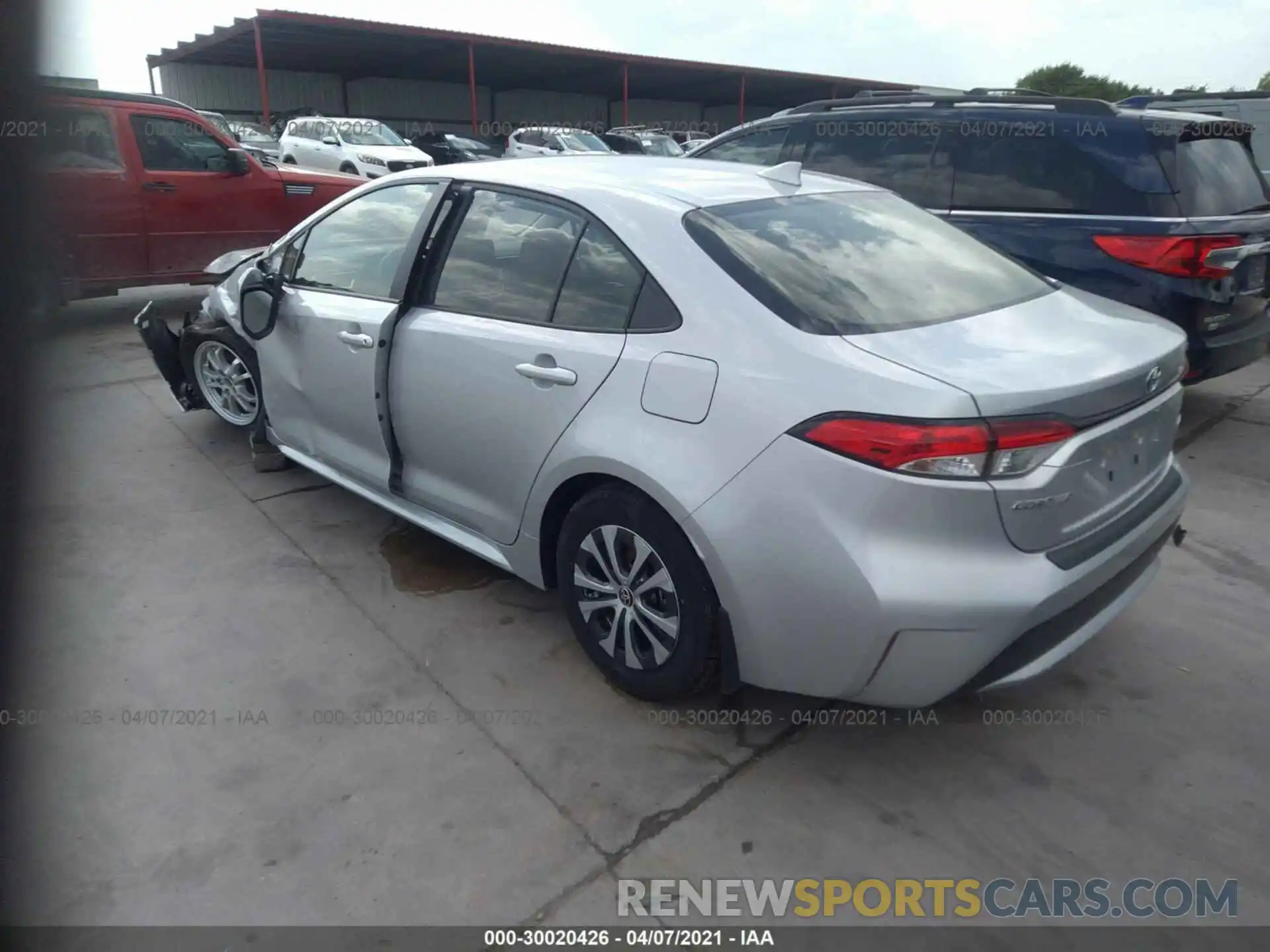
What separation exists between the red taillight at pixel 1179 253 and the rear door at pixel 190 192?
734 cm

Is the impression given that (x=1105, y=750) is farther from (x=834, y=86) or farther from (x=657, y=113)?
(x=657, y=113)

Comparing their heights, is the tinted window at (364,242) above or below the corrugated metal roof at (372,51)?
below

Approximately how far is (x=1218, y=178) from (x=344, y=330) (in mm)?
Answer: 4612

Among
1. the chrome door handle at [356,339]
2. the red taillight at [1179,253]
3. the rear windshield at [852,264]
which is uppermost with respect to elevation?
the rear windshield at [852,264]

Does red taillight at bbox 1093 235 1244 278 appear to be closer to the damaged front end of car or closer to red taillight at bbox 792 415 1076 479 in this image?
red taillight at bbox 792 415 1076 479

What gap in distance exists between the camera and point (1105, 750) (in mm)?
2604

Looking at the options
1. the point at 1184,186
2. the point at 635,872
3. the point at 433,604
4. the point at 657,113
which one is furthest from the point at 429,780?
the point at 657,113

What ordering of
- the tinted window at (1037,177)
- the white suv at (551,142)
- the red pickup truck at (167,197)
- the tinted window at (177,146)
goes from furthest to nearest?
the white suv at (551,142) < the tinted window at (177,146) < the red pickup truck at (167,197) < the tinted window at (1037,177)

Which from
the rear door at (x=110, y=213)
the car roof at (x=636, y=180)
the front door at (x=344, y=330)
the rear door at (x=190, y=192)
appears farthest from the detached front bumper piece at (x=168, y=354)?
the rear door at (x=190, y=192)

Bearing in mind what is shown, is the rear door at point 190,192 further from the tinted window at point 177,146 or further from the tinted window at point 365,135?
the tinted window at point 365,135

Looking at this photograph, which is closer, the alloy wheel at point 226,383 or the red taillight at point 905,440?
the red taillight at point 905,440

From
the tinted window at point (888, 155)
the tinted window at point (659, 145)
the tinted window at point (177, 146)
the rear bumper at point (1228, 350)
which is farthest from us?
the tinted window at point (659, 145)

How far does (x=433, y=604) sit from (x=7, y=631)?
4.90ft

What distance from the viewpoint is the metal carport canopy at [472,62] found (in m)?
25.3
